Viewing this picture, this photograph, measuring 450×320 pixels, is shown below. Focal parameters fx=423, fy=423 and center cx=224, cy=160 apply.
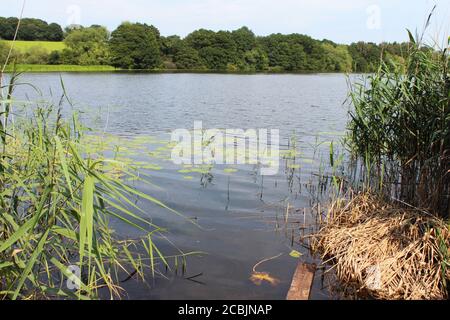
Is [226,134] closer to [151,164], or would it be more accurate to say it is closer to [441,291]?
[151,164]

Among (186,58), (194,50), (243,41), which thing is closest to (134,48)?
(186,58)

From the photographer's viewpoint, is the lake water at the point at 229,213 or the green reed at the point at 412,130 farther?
the green reed at the point at 412,130

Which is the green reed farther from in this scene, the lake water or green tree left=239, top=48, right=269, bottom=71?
green tree left=239, top=48, right=269, bottom=71

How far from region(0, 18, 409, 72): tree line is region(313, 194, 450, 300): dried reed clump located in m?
64.4

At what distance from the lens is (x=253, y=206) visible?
751 centimetres

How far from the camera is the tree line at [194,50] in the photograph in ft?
228

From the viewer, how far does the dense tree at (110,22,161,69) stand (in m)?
75.1

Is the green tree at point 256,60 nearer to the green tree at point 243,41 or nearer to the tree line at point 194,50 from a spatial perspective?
the tree line at point 194,50

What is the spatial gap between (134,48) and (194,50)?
12.3 m

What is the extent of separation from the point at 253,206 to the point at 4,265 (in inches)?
189

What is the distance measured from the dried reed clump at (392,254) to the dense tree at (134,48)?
7423 cm

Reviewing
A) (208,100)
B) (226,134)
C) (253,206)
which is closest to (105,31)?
(208,100)

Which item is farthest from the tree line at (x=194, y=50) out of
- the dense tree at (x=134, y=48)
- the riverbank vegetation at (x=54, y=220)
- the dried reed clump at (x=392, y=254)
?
the dried reed clump at (x=392, y=254)

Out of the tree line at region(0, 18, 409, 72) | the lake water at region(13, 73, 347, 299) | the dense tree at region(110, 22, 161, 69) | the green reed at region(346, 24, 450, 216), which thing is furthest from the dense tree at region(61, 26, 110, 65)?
the green reed at region(346, 24, 450, 216)
